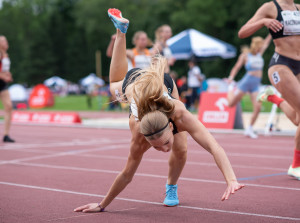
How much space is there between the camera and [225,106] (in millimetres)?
13445

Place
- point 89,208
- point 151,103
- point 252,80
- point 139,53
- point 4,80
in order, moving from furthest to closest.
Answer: point 252,80 → point 4,80 → point 139,53 → point 89,208 → point 151,103

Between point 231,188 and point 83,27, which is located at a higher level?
point 83,27

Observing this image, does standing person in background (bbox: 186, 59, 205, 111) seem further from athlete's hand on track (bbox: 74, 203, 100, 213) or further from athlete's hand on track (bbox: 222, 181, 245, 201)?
athlete's hand on track (bbox: 222, 181, 245, 201)

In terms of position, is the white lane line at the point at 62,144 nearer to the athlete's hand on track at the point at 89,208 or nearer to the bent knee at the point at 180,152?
the athlete's hand on track at the point at 89,208

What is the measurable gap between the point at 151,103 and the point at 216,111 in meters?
9.86

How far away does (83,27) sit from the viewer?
81.0 meters

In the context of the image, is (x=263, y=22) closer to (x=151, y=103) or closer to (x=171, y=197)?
(x=171, y=197)

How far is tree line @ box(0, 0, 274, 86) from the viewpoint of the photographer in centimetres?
5925

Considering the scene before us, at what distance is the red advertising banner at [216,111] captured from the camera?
43.9 feet

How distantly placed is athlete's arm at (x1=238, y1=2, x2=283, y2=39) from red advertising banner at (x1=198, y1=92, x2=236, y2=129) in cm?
723

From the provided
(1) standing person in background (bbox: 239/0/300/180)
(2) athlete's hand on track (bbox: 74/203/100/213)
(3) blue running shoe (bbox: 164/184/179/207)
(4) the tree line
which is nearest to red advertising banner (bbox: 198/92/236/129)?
(1) standing person in background (bbox: 239/0/300/180)

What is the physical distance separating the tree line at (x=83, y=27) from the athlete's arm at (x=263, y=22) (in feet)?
168

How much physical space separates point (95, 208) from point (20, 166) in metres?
3.45

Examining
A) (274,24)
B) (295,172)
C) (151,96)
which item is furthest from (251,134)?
(151,96)
